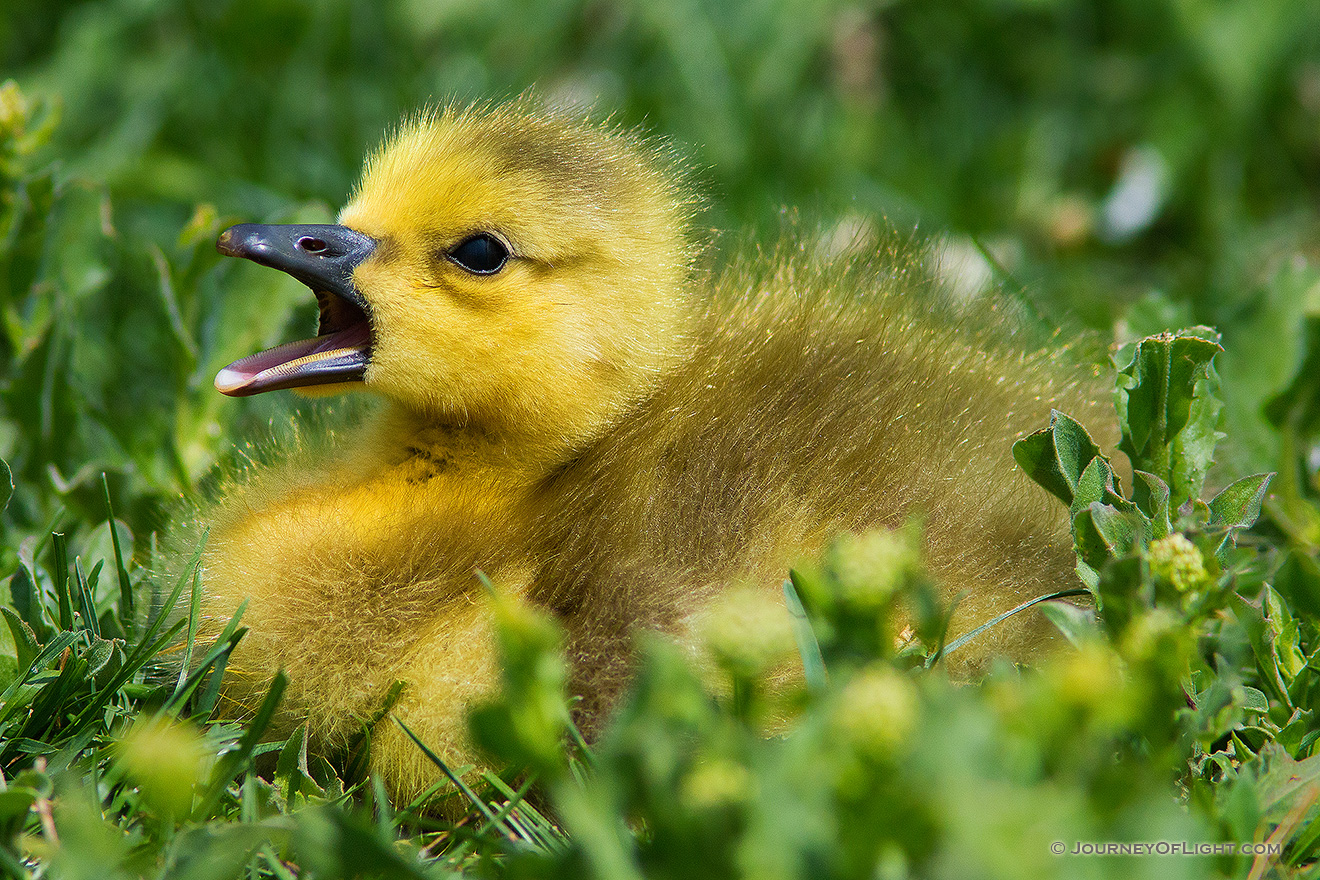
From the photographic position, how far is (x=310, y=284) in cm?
170

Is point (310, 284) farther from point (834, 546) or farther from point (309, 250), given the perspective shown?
point (834, 546)

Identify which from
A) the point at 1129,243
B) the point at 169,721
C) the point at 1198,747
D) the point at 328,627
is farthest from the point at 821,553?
the point at 1129,243

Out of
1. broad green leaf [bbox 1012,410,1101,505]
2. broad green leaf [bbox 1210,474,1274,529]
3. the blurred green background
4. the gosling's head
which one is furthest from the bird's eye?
broad green leaf [bbox 1210,474,1274,529]

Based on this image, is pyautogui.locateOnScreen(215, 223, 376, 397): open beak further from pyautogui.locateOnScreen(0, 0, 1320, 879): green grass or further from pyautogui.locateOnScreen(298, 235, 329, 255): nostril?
pyautogui.locateOnScreen(0, 0, 1320, 879): green grass

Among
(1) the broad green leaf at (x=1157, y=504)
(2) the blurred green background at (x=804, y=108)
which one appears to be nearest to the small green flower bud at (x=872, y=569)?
(1) the broad green leaf at (x=1157, y=504)

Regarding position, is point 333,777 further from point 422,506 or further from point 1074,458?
point 1074,458

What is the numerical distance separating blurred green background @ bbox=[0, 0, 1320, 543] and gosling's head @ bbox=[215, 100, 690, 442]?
0.77 meters

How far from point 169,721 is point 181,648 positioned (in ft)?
0.81

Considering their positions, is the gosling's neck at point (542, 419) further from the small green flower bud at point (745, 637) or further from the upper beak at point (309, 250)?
the small green flower bud at point (745, 637)

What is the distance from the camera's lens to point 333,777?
1414 millimetres

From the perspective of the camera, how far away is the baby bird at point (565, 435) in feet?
4.75

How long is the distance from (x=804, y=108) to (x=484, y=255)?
2088 millimetres

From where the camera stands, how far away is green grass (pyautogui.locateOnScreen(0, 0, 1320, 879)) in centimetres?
89

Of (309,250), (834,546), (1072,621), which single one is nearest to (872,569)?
(834,546)
